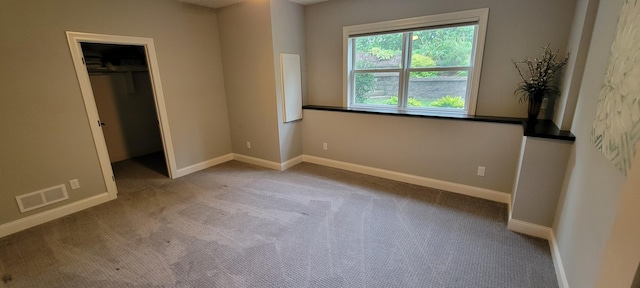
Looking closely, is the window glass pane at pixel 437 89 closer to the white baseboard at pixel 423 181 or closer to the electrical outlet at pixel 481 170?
the electrical outlet at pixel 481 170

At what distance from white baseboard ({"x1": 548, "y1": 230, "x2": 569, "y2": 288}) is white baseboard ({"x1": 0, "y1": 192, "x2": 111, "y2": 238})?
4.44m

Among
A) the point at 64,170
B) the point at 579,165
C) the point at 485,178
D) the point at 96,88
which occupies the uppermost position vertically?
the point at 96,88

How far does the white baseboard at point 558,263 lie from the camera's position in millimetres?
1693

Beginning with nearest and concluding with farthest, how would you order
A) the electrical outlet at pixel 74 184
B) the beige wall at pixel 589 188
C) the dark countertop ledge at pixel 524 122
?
1. the beige wall at pixel 589 188
2. the dark countertop ledge at pixel 524 122
3. the electrical outlet at pixel 74 184

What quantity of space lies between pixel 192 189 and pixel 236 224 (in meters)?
1.22

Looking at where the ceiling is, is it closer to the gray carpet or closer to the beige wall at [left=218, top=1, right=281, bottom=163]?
the beige wall at [left=218, top=1, right=281, bottom=163]

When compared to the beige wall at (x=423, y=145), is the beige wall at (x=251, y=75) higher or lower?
higher

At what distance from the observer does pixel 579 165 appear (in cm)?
176

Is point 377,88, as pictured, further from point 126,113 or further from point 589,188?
point 126,113

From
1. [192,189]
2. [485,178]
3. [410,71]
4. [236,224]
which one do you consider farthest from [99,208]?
[485,178]

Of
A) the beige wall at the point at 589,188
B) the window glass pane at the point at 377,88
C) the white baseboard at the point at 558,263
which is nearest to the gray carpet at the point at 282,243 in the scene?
the white baseboard at the point at 558,263

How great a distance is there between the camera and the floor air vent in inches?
100

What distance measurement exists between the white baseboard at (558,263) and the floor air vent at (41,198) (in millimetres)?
4555

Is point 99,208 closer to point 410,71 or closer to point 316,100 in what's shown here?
Result: point 316,100
